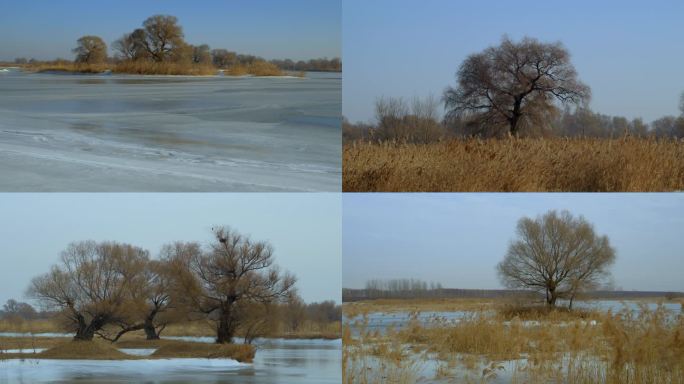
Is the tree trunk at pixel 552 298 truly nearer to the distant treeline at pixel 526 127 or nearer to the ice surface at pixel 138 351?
the distant treeline at pixel 526 127

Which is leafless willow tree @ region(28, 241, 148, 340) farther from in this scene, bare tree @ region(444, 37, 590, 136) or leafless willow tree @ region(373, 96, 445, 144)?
bare tree @ region(444, 37, 590, 136)

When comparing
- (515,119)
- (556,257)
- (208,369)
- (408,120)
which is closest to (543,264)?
(556,257)

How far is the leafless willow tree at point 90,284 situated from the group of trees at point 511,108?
2513 millimetres

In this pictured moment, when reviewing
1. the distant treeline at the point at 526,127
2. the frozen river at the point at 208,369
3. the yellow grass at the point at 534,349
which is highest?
the distant treeline at the point at 526,127

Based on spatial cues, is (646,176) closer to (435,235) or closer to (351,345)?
(435,235)

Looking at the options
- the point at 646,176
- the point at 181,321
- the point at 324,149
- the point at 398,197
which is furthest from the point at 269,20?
the point at 646,176

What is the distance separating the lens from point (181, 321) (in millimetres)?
9023

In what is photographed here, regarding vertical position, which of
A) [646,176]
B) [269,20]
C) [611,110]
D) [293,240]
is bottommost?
[293,240]

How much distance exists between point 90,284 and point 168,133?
5.43 feet

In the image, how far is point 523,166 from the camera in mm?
9086

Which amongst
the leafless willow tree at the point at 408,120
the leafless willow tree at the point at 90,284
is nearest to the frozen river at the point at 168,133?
the leafless willow tree at the point at 408,120

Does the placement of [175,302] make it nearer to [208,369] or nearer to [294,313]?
[208,369]

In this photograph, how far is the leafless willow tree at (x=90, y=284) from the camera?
8.84 meters

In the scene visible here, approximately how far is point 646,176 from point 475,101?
182 cm
